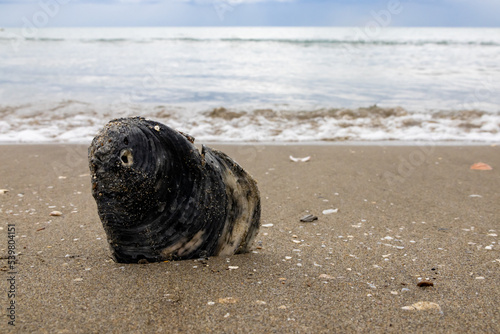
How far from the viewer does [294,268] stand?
2461 millimetres

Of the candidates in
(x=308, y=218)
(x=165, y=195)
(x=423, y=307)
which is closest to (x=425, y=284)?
(x=423, y=307)

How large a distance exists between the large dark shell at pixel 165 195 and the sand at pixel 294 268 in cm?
12

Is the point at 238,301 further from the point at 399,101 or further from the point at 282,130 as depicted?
the point at 399,101

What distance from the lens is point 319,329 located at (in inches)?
73.2

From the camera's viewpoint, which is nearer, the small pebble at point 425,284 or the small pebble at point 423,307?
the small pebble at point 423,307

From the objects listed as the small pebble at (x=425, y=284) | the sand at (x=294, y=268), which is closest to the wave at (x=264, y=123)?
the sand at (x=294, y=268)

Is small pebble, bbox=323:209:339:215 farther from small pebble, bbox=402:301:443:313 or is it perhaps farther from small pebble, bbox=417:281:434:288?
small pebble, bbox=402:301:443:313

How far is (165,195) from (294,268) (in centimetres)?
85

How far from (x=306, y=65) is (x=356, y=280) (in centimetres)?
1780

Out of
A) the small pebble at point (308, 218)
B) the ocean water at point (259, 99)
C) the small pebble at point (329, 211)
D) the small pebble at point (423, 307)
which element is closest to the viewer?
the small pebble at point (423, 307)

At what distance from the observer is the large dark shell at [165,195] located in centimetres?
208

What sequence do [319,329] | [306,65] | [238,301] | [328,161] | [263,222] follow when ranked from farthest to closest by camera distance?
[306,65] < [328,161] < [263,222] < [238,301] < [319,329]

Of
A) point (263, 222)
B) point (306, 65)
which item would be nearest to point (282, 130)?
point (263, 222)

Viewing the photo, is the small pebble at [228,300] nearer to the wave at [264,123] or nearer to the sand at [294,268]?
the sand at [294,268]
